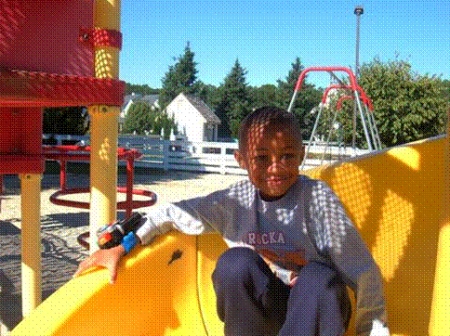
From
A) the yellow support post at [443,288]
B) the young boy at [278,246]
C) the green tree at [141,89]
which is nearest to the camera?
the yellow support post at [443,288]

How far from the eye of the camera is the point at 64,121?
1528cm

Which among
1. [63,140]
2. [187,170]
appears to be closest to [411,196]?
[187,170]

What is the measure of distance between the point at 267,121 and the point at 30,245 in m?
1.37

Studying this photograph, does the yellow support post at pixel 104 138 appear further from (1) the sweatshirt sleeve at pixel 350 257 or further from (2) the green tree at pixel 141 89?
(2) the green tree at pixel 141 89

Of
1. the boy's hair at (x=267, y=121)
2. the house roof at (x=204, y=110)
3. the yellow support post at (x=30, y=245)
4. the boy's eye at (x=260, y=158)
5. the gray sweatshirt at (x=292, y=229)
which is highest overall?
the house roof at (x=204, y=110)

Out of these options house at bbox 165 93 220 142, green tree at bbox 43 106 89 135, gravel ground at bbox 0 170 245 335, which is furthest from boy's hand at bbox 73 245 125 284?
house at bbox 165 93 220 142

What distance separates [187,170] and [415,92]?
688 centimetres

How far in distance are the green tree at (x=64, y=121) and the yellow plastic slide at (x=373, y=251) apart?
542 inches

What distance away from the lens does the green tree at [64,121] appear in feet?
49.1

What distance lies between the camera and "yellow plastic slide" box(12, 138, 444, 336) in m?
1.36

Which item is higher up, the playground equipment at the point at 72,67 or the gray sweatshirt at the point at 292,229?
the playground equipment at the point at 72,67

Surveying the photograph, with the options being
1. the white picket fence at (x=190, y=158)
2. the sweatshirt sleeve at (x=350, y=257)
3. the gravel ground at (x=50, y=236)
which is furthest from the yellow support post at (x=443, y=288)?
the white picket fence at (x=190, y=158)

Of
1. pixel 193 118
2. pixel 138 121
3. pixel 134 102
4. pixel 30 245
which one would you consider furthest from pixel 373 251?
pixel 193 118

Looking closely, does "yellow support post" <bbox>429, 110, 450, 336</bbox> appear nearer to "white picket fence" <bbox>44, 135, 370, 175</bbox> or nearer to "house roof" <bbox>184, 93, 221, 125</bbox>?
"white picket fence" <bbox>44, 135, 370, 175</bbox>
